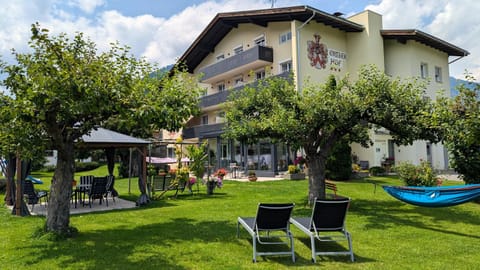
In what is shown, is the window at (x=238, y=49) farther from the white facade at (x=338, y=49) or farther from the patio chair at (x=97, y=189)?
the patio chair at (x=97, y=189)

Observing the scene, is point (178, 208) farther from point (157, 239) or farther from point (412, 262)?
point (412, 262)

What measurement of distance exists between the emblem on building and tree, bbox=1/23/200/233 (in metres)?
15.5

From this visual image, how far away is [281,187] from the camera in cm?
1598

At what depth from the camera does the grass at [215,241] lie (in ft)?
18.4

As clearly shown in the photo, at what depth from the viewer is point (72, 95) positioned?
19.8ft

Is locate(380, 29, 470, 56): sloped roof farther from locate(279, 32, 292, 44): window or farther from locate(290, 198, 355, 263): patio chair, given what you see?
locate(290, 198, 355, 263): patio chair

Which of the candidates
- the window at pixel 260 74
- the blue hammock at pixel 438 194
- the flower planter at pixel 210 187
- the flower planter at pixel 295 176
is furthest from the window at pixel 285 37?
the blue hammock at pixel 438 194

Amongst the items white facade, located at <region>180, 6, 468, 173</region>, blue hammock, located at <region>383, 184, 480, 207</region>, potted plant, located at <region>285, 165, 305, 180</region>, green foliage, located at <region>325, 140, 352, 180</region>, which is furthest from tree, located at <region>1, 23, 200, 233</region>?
white facade, located at <region>180, 6, 468, 173</region>

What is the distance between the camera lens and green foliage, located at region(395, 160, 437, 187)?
12.6 m

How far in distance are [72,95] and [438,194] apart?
7853mm

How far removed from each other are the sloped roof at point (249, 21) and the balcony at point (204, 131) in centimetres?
527

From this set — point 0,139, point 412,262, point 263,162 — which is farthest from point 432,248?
point 263,162

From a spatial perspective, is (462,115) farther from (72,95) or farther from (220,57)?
(220,57)

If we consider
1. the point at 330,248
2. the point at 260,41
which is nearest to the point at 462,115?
the point at 330,248
